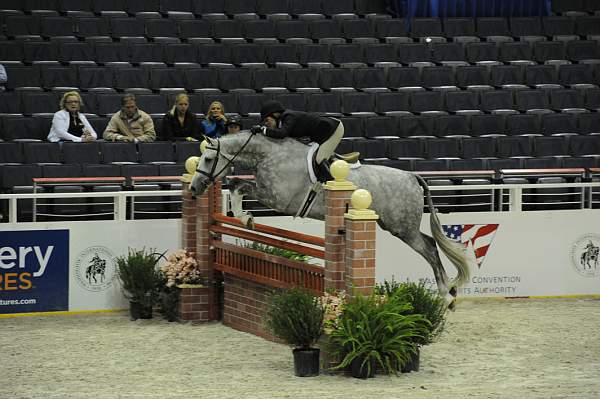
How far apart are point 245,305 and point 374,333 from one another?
264 centimetres

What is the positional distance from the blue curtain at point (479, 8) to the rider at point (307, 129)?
1009 centimetres

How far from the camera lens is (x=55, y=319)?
1207 centimetres

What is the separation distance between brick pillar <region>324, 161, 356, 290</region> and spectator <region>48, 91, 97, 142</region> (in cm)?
618

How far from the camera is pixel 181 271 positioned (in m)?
11.9

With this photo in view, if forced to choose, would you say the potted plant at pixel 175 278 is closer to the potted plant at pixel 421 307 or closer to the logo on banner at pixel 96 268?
the logo on banner at pixel 96 268

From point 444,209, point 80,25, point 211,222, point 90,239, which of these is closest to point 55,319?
point 90,239

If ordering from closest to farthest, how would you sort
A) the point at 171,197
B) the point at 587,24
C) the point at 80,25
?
the point at 171,197, the point at 80,25, the point at 587,24

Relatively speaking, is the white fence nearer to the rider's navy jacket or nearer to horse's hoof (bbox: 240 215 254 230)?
horse's hoof (bbox: 240 215 254 230)

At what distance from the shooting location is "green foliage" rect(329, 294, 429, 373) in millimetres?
8898

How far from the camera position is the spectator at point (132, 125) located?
15.0 metres

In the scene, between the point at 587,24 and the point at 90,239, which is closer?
the point at 90,239

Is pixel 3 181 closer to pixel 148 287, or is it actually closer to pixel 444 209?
pixel 148 287

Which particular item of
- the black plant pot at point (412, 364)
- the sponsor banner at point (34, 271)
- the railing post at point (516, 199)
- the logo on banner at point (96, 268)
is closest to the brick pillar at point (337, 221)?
the black plant pot at point (412, 364)

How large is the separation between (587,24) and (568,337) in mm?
11086
